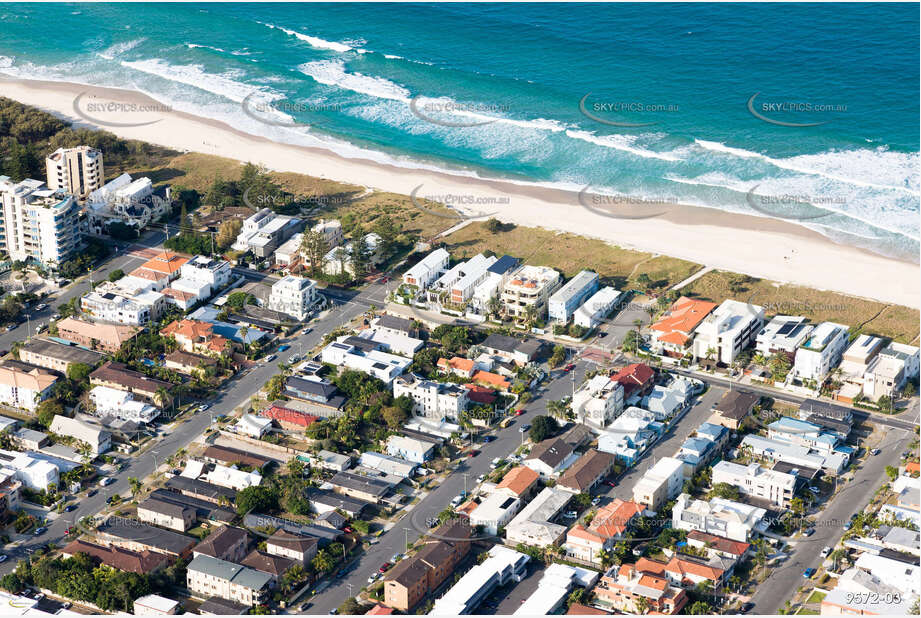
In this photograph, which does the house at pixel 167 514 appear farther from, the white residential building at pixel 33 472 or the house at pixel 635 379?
A: the house at pixel 635 379

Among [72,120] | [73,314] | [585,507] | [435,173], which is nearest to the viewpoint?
[585,507]

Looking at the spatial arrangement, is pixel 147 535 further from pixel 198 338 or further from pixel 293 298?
pixel 293 298

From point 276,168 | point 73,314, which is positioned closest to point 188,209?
point 276,168

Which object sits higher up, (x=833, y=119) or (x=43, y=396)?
(x=833, y=119)

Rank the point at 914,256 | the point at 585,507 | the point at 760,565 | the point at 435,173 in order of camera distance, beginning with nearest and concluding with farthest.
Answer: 1. the point at 760,565
2. the point at 585,507
3. the point at 914,256
4. the point at 435,173

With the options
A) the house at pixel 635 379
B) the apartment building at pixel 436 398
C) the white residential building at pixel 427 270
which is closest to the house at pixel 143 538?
the apartment building at pixel 436 398

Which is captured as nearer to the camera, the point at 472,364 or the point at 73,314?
the point at 472,364

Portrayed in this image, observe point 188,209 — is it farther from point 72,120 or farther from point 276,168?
point 72,120
